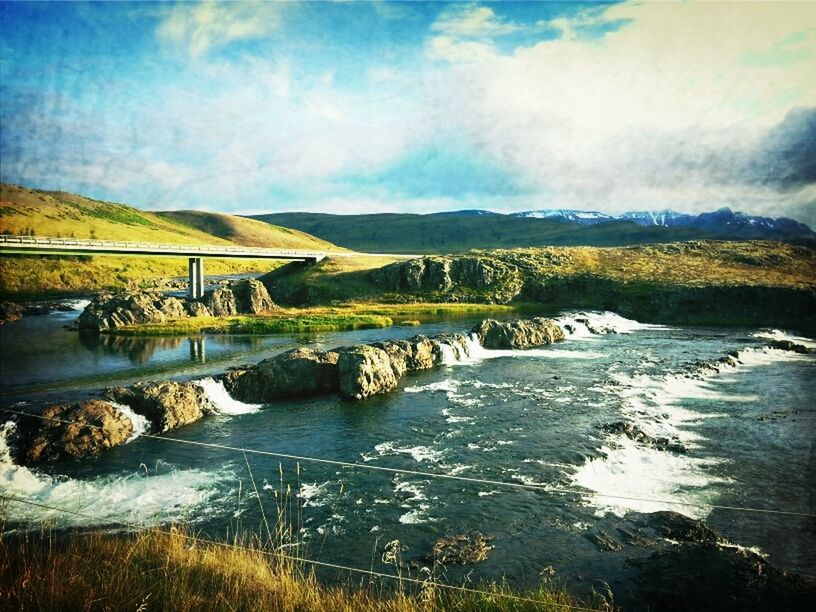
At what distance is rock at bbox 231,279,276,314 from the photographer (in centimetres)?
7419

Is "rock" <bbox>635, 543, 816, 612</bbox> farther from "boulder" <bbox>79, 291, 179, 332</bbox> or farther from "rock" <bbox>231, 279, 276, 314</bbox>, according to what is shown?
"rock" <bbox>231, 279, 276, 314</bbox>

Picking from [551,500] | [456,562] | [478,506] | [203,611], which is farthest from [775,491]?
[203,611]

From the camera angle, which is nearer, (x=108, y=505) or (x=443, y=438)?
(x=108, y=505)

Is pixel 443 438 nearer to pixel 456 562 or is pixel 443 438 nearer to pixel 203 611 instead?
pixel 456 562

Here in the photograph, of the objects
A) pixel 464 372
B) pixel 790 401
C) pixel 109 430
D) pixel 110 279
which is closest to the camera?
pixel 109 430

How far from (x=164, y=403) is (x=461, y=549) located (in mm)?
18559

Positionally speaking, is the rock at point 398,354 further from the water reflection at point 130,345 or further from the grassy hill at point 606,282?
the grassy hill at point 606,282

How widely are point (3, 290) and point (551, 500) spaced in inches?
3208

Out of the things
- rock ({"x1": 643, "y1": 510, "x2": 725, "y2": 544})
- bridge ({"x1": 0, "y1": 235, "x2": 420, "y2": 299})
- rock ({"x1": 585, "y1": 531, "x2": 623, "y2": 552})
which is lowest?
rock ({"x1": 585, "y1": 531, "x2": 623, "y2": 552})

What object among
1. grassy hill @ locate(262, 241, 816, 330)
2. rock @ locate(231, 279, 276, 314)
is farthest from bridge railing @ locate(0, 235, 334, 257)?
rock @ locate(231, 279, 276, 314)

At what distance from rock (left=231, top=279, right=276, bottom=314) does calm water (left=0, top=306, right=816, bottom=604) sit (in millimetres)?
34456

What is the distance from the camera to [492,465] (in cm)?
2131

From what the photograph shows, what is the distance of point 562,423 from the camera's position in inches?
1046

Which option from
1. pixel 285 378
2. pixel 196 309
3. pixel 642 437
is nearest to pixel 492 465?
pixel 642 437
